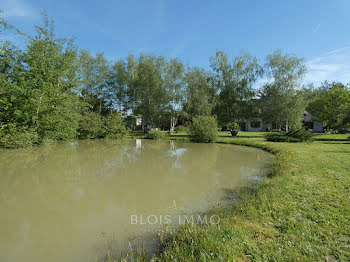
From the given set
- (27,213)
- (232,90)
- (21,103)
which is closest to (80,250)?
(27,213)

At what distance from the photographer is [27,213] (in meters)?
3.76

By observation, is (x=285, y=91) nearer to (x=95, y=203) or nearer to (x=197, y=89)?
(x=197, y=89)

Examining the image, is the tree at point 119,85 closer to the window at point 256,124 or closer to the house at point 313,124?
the window at point 256,124

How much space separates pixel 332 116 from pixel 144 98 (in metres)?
24.1

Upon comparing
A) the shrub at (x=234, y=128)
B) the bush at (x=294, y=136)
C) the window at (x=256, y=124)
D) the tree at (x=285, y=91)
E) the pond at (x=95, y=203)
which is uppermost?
the tree at (x=285, y=91)

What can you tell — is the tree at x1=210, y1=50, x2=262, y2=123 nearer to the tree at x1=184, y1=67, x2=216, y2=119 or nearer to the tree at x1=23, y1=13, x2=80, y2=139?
the tree at x1=184, y1=67, x2=216, y2=119

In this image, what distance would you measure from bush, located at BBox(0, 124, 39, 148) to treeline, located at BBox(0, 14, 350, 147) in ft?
0.18

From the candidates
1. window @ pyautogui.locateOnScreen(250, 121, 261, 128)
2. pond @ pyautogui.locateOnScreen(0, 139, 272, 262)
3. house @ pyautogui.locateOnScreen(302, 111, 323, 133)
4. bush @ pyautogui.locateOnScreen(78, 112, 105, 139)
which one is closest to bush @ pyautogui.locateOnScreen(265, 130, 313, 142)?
pond @ pyautogui.locateOnScreen(0, 139, 272, 262)

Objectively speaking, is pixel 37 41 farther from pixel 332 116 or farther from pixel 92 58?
pixel 332 116

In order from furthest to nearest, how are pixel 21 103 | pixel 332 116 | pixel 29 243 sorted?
pixel 332 116 < pixel 21 103 < pixel 29 243

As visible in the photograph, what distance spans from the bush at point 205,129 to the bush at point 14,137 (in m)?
13.8

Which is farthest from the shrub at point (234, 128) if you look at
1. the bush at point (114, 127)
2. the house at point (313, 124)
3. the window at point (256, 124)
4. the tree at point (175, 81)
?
the window at point (256, 124)

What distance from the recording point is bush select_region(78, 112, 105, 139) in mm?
21688

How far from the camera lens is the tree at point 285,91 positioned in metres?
20.5
